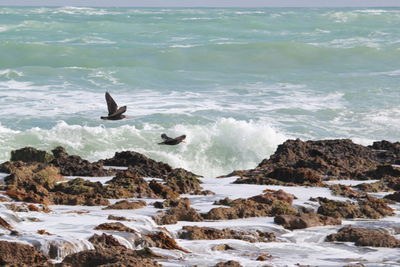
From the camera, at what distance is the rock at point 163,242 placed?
A: 6633 millimetres

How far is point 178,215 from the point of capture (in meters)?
7.87

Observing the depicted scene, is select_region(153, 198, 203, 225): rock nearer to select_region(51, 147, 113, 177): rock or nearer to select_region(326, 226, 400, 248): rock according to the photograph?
select_region(326, 226, 400, 248): rock

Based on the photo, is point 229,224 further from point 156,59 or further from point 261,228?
point 156,59

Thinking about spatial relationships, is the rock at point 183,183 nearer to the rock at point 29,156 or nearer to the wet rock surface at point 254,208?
the wet rock surface at point 254,208

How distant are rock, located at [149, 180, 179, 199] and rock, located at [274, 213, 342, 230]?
1621mm

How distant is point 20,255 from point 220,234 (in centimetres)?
209

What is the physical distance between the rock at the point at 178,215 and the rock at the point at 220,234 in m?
0.40

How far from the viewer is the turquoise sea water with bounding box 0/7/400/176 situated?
17.2m

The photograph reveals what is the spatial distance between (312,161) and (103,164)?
9.59ft

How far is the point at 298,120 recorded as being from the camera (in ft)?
65.5

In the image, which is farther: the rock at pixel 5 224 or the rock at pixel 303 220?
the rock at pixel 303 220

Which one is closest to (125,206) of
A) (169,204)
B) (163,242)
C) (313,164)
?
(169,204)

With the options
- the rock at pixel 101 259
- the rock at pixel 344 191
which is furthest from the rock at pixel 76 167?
the rock at pixel 101 259

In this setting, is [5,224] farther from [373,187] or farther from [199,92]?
[199,92]
